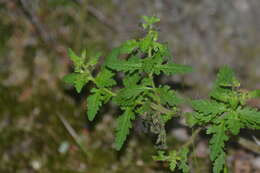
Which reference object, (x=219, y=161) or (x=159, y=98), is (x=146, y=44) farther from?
(x=219, y=161)

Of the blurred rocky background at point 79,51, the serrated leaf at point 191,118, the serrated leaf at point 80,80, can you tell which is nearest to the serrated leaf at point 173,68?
the serrated leaf at point 191,118

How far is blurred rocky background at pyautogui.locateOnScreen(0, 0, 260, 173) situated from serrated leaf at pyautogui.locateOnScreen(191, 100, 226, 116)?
1284 mm

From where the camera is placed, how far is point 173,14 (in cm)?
413

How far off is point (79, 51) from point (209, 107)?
2.10m

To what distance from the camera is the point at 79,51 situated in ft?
14.0

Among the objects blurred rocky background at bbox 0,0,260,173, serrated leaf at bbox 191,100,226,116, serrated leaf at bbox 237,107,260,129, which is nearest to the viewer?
serrated leaf at bbox 237,107,260,129

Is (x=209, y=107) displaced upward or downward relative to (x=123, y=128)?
upward

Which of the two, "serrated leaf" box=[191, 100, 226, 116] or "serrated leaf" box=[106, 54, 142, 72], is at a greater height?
"serrated leaf" box=[106, 54, 142, 72]

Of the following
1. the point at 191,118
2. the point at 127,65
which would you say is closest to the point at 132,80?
the point at 127,65

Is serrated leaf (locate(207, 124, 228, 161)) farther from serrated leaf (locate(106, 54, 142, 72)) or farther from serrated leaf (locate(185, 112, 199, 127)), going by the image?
serrated leaf (locate(106, 54, 142, 72))

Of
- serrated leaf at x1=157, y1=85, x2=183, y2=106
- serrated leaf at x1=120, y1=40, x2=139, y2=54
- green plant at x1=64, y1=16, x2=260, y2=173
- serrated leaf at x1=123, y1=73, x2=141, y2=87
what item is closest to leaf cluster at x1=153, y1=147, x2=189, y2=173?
green plant at x1=64, y1=16, x2=260, y2=173

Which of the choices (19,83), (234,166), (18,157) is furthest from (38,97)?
(234,166)

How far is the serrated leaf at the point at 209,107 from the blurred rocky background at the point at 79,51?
4.21 ft

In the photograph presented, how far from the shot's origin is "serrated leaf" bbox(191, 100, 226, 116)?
2.51 m
